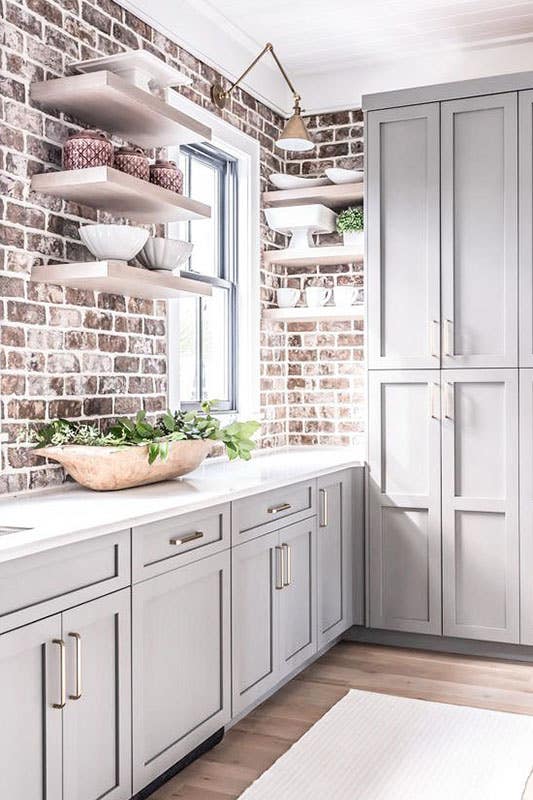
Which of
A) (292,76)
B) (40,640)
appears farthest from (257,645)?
(292,76)

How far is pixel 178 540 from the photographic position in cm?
251

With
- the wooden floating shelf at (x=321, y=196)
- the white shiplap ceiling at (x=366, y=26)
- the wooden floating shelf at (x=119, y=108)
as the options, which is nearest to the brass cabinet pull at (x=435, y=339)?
the wooden floating shelf at (x=321, y=196)

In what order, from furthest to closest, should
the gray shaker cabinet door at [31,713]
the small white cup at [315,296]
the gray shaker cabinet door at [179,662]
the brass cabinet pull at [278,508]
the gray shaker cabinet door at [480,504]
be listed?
1. the small white cup at [315,296]
2. the gray shaker cabinet door at [480,504]
3. the brass cabinet pull at [278,508]
4. the gray shaker cabinet door at [179,662]
5. the gray shaker cabinet door at [31,713]

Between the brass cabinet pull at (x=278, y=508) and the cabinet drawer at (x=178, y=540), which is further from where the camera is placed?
the brass cabinet pull at (x=278, y=508)

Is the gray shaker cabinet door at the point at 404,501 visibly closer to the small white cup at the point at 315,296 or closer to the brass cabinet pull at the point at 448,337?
the brass cabinet pull at the point at 448,337

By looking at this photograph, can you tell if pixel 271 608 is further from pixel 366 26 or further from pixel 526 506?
pixel 366 26

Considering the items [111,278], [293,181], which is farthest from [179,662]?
[293,181]

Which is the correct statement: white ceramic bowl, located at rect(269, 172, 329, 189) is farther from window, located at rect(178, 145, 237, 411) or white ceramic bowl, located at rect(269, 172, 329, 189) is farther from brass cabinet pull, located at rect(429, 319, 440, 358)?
brass cabinet pull, located at rect(429, 319, 440, 358)

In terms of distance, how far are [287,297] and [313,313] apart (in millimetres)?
214

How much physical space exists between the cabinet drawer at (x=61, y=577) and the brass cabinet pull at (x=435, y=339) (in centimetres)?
194

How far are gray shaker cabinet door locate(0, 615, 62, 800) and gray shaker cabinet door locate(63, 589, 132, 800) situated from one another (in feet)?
0.15

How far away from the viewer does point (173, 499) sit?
2574mm

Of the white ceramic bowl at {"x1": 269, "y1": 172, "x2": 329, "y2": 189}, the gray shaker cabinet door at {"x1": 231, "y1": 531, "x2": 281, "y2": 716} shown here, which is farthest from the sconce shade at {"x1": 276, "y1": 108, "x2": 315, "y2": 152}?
the gray shaker cabinet door at {"x1": 231, "y1": 531, "x2": 281, "y2": 716}

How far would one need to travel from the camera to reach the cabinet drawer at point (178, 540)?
2.33 metres
